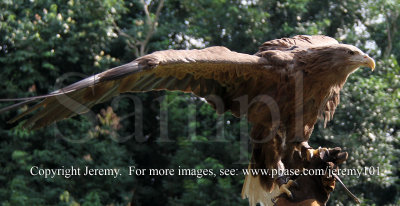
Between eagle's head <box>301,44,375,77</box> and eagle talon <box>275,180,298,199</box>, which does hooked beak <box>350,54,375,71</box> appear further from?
eagle talon <box>275,180,298,199</box>

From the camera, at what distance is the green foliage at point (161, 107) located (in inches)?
312

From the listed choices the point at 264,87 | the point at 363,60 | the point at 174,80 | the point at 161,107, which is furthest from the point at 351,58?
the point at 161,107

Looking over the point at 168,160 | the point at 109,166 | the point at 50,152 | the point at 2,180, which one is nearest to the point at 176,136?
the point at 168,160

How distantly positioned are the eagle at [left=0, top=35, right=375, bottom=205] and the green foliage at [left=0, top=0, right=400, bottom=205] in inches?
116

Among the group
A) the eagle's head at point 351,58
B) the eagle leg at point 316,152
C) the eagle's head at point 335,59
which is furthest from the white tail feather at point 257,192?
the eagle's head at point 351,58

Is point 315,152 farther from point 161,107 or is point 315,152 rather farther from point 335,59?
point 161,107

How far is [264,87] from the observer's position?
Answer: 4.78 m

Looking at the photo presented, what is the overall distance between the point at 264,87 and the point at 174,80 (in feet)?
2.37

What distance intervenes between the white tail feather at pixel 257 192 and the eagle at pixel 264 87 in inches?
2.2

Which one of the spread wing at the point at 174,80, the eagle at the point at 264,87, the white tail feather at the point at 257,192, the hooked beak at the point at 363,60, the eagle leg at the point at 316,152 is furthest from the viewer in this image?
the white tail feather at the point at 257,192

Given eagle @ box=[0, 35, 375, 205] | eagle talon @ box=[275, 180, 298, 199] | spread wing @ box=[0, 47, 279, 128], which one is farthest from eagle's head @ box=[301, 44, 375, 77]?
eagle talon @ box=[275, 180, 298, 199]

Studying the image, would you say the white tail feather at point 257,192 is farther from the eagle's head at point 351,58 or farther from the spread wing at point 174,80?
the eagle's head at point 351,58

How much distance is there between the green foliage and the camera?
7.93 m

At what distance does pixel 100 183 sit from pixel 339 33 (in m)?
4.14
